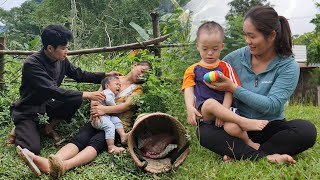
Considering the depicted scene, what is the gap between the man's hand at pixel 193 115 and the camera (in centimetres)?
311

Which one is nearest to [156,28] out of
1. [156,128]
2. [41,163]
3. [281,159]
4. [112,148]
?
[156,128]

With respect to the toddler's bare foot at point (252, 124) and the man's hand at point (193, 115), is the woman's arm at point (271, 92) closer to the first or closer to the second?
the toddler's bare foot at point (252, 124)

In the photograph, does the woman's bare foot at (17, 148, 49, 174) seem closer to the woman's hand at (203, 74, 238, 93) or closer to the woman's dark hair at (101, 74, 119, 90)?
the woman's dark hair at (101, 74, 119, 90)

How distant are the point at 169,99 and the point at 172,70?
57cm

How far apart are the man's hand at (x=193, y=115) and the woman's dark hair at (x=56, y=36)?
1.44m

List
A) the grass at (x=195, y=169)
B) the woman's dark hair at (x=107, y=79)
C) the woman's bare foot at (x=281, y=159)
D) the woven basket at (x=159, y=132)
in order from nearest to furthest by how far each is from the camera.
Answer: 1. the grass at (x=195, y=169)
2. the woman's bare foot at (x=281, y=159)
3. the woven basket at (x=159, y=132)
4. the woman's dark hair at (x=107, y=79)

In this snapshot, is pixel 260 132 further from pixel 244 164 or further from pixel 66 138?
pixel 66 138

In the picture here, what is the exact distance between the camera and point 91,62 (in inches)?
262

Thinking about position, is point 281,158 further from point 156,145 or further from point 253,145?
point 156,145

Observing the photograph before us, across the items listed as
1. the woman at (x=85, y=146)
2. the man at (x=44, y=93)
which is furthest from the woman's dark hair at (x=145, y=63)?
the man at (x=44, y=93)

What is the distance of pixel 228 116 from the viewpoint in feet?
9.93

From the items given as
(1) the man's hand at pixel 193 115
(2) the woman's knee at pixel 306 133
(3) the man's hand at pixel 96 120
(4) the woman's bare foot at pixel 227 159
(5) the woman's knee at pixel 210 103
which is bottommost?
(4) the woman's bare foot at pixel 227 159

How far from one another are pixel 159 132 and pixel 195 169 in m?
0.62

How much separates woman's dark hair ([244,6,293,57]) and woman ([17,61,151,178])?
4.74 ft
